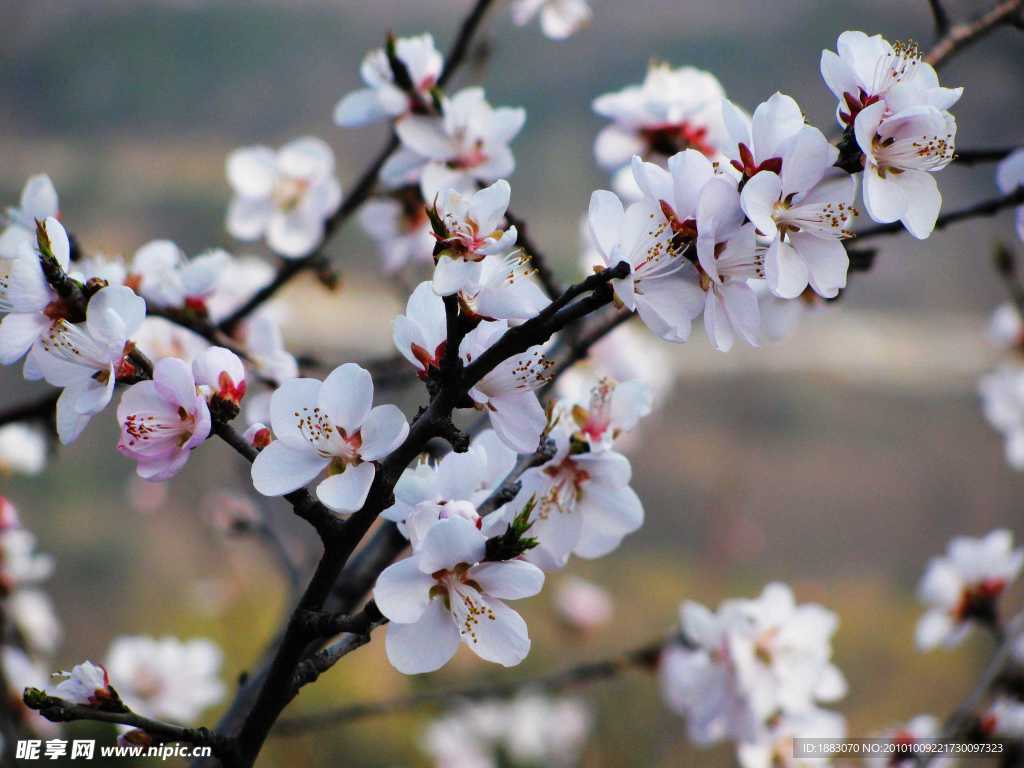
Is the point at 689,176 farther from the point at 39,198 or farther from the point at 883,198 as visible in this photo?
the point at 39,198

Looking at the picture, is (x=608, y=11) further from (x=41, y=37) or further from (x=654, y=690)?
(x=654, y=690)

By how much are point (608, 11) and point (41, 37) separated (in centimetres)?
136

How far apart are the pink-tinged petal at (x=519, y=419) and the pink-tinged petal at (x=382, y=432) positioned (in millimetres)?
46

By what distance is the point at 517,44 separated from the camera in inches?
87.5

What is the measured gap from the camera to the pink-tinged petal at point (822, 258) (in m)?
0.46

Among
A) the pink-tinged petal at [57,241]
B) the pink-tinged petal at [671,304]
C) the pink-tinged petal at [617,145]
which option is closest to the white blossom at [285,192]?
the pink-tinged petal at [617,145]

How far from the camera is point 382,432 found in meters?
→ 0.43

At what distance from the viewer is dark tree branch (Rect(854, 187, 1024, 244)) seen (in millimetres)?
639

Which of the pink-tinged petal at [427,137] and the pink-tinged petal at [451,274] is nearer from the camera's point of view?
the pink-tinged petal at [451,274]

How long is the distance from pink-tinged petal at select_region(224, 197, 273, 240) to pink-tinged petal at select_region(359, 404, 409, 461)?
562 millimetres

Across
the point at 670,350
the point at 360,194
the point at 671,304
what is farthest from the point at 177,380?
the point at 670,350

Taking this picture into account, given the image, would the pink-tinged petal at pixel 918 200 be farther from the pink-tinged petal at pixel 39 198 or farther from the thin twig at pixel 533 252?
the pink-tinged petal at pixel 39 198

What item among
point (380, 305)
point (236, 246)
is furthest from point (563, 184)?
point (236, 246)

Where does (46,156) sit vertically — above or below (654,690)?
above
